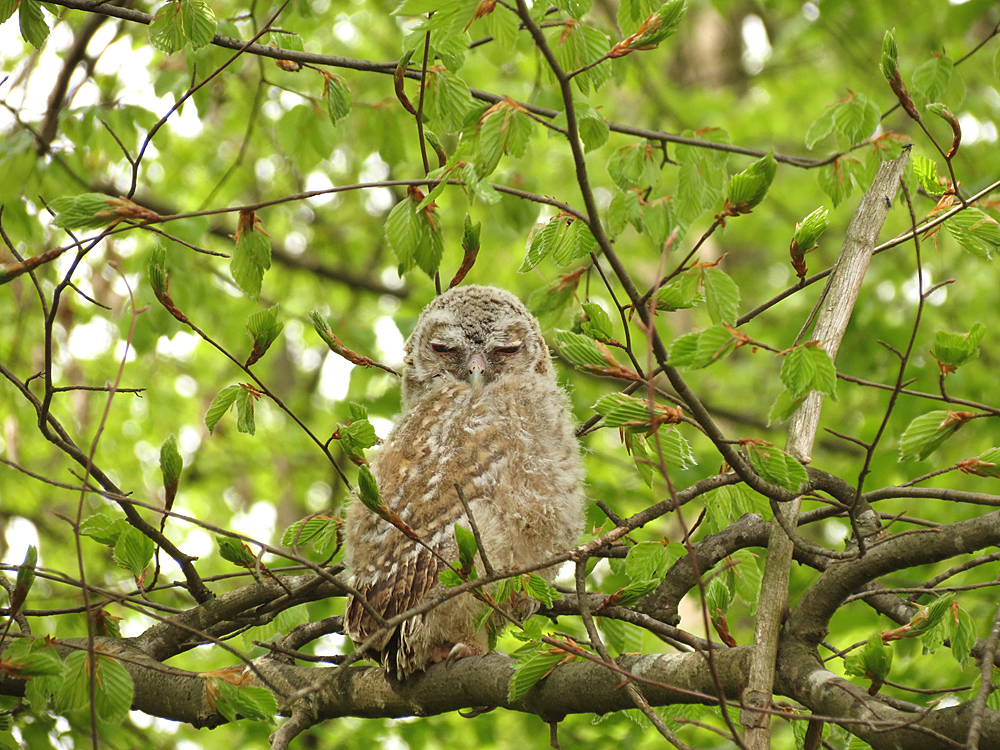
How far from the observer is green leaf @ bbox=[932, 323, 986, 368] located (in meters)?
1.91

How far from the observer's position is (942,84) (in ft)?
8.98

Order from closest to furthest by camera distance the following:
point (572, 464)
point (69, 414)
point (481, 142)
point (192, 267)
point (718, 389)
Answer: point (481, 142) < point (572, 464) < point (192, 267) < point (69, 414) < point (718, 389)

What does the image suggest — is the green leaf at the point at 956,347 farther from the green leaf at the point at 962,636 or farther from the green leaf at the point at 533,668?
the green leaf at the point at 533,668

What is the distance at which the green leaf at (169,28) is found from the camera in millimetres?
2326

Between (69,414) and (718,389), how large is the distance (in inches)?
293

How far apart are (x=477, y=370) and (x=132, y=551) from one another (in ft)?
4.39

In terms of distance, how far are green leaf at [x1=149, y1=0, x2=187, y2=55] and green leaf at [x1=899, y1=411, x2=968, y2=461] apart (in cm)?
208

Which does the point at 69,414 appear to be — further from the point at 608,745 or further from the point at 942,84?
the point at 942,84

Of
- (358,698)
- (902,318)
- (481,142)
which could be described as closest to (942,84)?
(481,142)

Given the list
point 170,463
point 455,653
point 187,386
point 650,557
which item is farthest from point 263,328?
point 187,386

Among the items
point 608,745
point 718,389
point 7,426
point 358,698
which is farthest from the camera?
point 718,389

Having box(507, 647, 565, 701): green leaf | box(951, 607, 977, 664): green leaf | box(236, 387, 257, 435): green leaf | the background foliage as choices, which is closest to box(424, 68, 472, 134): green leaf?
the background foliage

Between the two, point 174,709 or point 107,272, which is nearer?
point 174,709

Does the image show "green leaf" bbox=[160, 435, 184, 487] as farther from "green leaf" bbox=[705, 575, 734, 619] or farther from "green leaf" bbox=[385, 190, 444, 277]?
"green leaf" bbox=[705, 575, 734, 619]
